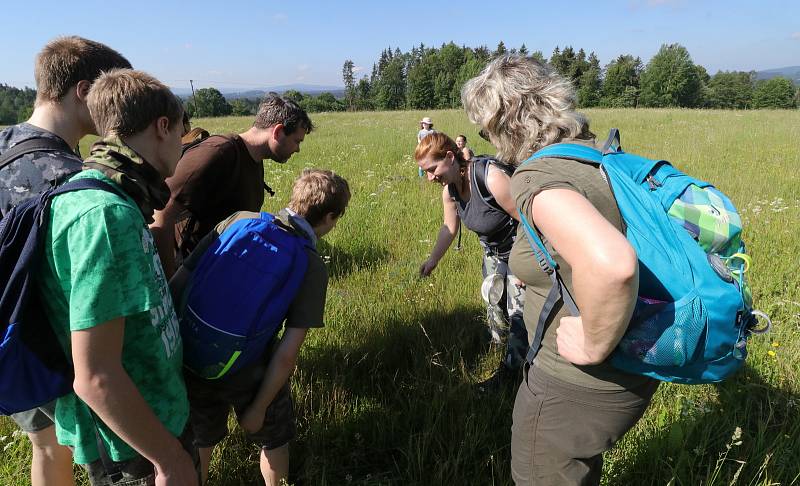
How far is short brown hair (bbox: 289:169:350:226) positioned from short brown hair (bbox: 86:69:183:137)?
0.70 meters

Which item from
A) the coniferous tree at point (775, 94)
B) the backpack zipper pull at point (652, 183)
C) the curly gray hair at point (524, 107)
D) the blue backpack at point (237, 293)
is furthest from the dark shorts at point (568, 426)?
the coniferous tree at point (775, 94)

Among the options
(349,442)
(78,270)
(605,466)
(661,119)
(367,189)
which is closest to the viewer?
(78,270)

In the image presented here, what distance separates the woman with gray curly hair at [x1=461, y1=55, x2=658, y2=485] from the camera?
3.92 feet

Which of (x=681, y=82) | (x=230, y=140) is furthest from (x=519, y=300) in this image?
(x=681, y=82)

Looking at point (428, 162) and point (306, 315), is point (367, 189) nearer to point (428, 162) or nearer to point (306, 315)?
point (428, 162)

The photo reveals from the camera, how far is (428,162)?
315 centimetres

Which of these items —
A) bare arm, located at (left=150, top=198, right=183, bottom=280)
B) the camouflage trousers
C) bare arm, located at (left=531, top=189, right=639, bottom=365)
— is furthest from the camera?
the camouflage trousers

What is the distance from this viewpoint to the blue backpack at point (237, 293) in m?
1.67

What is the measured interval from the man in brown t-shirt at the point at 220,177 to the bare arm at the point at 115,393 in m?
1.37

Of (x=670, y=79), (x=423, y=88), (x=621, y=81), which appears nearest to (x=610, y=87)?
(x=621, y=81)

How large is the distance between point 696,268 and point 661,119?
872 inches

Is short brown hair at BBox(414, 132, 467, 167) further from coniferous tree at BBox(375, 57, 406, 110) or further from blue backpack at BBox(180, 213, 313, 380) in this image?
coniferous tree at BBox(375, 57, 406, 110)

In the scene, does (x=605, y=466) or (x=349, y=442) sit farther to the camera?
(x=349, y=442)

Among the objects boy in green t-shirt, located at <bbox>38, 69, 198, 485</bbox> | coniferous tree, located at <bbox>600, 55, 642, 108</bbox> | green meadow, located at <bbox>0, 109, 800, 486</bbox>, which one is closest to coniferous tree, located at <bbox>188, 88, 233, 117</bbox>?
coniferous tree, located at <bbox>600, 55, 642, 108</bbox>
